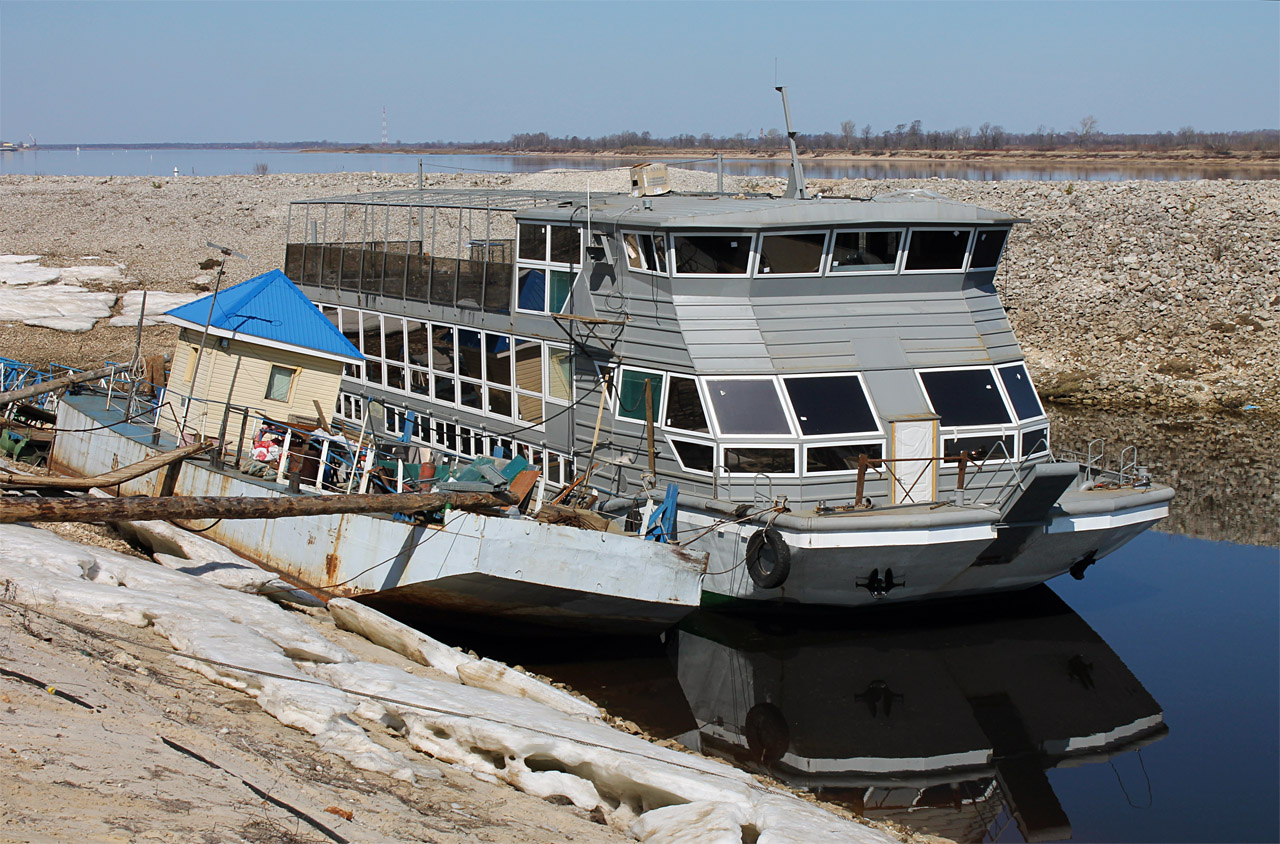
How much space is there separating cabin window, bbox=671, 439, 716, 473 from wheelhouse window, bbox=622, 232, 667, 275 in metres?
2.36

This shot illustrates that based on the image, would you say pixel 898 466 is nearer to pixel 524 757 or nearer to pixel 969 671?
pixel 969 671

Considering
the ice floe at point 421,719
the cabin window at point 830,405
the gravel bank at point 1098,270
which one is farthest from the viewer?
the gravel bank at point 1098,270

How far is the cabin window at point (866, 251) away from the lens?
15852mm

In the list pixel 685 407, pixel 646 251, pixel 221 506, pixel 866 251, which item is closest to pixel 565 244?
pixel 646 251

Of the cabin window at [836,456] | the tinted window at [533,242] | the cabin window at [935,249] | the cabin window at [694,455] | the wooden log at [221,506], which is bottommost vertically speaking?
the wooden log at [221,506]

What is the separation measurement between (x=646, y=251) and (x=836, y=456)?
3845mm

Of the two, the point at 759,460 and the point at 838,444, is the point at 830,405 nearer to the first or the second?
the point at 838,444

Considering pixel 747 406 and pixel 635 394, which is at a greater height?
pixel 747 406

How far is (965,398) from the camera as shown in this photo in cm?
1585

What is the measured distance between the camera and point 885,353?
15.8m

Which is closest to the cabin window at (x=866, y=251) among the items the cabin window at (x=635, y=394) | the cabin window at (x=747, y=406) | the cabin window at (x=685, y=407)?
the cabin window at (x=747, y=406)

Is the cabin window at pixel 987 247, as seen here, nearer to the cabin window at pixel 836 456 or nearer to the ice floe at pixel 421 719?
the cabin window at pixel 836 456

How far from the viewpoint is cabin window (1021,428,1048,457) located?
1602 centimetres

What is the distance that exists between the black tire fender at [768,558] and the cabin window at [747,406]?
1.42 meters
